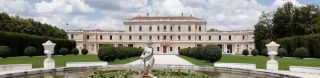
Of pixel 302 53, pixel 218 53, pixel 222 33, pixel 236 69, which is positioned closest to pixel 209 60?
pixel 218 53

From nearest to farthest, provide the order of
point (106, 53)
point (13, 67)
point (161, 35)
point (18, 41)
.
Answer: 1. point (13, 67)
2. point (106, 53)
3. point (18, 41)
4. point (161, 35)

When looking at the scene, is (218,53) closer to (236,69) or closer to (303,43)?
(236,69)

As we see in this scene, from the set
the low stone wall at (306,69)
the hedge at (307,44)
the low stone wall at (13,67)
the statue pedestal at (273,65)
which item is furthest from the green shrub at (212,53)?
the hedge at (307,44)

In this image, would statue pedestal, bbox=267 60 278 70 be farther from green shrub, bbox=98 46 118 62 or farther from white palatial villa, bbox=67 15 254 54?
white palatial villa, bbox=67 15 254 54

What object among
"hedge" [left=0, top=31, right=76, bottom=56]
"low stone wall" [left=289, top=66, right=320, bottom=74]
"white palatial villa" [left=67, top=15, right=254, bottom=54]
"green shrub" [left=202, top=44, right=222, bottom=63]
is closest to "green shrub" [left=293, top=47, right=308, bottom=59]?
"green shrub" [left=202, top=44, right=222, bottom=63]

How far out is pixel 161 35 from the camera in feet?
331

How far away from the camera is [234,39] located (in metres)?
98.7

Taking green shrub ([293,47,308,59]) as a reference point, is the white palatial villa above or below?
above

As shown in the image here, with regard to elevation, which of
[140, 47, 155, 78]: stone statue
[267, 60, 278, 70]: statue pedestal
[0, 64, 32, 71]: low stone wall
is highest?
[140, 47, 155, 78]: stone statue

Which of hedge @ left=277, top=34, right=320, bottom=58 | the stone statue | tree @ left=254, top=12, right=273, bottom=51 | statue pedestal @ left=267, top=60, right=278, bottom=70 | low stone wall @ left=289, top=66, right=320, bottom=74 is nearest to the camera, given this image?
the stone statue

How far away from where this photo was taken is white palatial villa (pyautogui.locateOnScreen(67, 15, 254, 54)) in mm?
99438

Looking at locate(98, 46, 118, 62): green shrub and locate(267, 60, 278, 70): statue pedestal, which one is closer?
locate(267, 60, 278, 70): statue pedestal

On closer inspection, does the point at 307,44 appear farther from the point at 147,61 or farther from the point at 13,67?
the point at 147,61

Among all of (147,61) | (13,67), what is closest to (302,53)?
(13,67)
